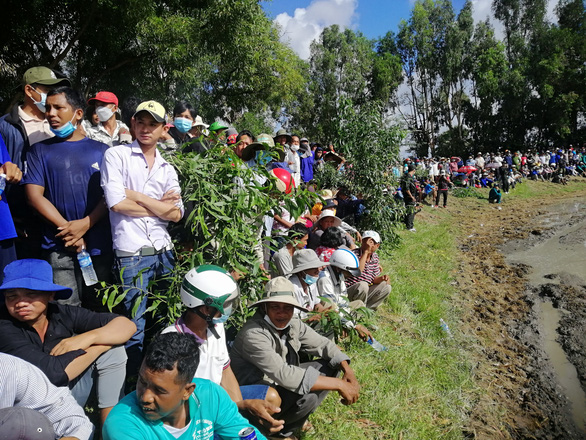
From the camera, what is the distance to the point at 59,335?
8.89 feet

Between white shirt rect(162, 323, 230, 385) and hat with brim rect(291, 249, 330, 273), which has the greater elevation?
hat with brim rect(291, 249, 330, 273)

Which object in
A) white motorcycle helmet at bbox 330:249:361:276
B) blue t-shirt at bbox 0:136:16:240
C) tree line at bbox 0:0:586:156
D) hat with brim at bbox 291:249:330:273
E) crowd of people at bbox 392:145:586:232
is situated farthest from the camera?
crowd of people at bbox 392:145:586:232

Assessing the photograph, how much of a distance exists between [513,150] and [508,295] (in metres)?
29.0

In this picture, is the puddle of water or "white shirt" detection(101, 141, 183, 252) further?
the puddle of water

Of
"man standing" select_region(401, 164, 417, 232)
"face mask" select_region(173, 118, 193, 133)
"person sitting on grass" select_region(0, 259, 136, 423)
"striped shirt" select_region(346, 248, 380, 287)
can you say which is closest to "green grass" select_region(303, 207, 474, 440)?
"striped shirt" select_region(346, 248, 380, 287)

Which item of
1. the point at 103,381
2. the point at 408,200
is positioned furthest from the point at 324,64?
the point at 103,381

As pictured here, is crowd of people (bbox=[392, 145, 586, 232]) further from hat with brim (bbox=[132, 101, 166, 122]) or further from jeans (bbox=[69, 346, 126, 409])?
jeans (bbox=[69, 346, 126, 409])

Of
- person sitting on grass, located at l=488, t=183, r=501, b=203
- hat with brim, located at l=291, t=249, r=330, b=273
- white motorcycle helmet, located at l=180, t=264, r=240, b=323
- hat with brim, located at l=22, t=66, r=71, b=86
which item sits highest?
hat with brim, located at l=22, t=66, r=71, b=86

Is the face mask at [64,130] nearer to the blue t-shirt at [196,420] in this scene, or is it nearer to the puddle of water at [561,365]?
the blue t-shirt at [196,420]

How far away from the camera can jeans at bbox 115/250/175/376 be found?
3180mm

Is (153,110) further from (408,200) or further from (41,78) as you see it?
(408,200)

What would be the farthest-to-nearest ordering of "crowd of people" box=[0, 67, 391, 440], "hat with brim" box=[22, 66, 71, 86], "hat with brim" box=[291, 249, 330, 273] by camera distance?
"hat with brim" box=[291, 249, 330, 273]
"hat with brim" box=[22, 66, 71, 86]
"crowd of people" box=[0, 67, 391, 440]

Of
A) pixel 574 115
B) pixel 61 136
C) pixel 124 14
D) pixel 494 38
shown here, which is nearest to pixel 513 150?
pixel 574 115

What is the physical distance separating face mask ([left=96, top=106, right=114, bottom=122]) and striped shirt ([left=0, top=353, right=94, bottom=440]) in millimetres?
2801
